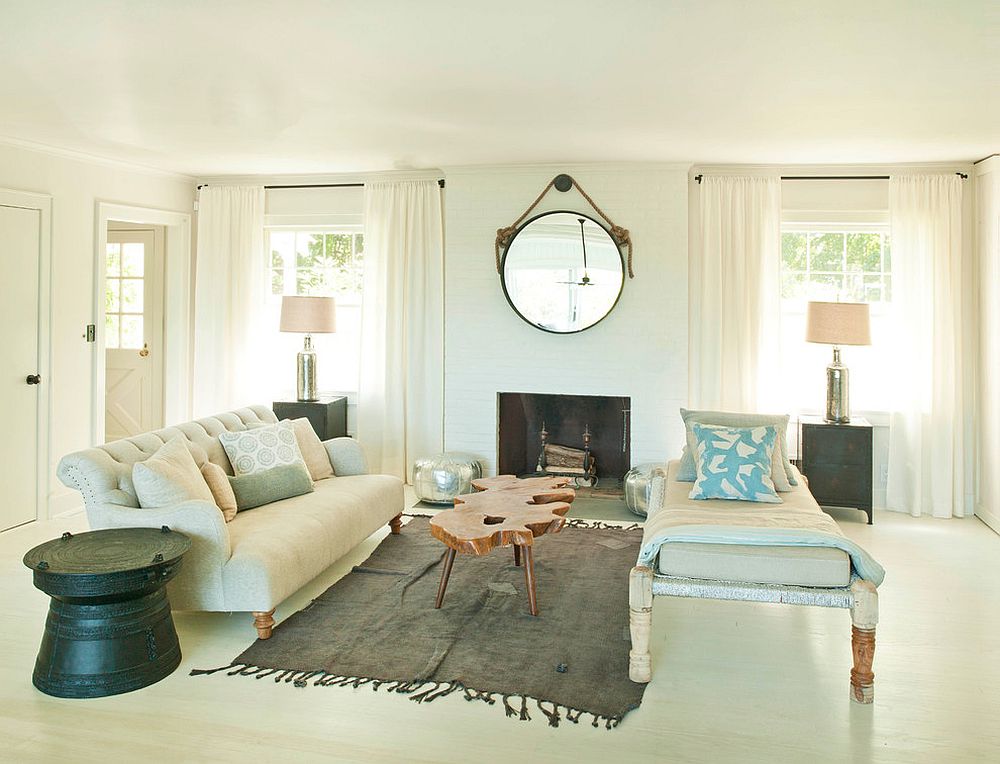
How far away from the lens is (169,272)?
7.30m

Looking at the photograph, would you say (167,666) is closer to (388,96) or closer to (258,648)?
(258,648)

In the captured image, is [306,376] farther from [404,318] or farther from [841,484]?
[841,484]

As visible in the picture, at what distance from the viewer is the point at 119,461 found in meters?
4.05

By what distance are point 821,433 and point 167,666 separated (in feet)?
14.1

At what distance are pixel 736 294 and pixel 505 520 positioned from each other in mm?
3003

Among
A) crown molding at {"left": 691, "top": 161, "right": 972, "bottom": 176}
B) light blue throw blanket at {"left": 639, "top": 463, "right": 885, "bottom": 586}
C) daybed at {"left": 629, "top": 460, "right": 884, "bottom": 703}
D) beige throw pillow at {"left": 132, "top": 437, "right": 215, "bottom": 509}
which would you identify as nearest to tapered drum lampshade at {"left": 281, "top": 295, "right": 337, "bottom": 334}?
beige throw pillow at {"left": 132, "top": 437, "right": 215, "bottom": 509}

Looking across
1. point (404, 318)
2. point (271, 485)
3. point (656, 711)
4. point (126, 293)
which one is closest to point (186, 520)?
point (271, 485)

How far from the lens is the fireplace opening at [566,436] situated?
6648 mm

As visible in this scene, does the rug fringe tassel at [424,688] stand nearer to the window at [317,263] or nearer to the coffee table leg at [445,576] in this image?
the coffee table leg at [445,576]

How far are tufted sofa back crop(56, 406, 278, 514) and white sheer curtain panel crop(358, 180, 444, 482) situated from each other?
2.17m

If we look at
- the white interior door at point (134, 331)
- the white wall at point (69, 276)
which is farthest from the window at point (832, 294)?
the white interior door at point (134, 331)

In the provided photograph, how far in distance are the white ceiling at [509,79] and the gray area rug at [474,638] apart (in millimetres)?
2384

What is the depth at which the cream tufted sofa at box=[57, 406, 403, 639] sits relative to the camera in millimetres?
3711

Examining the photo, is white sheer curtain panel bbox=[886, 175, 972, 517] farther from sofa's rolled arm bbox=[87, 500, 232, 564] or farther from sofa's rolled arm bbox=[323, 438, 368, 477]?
sofa's rolled arm bbox=[87, 500, 232, 564]
